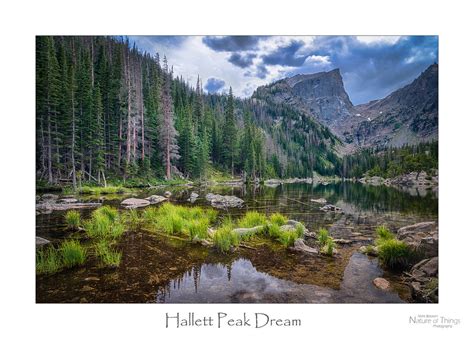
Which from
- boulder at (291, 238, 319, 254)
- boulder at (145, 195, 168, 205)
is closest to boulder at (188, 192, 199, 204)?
boulder at (145, 195, 168, 205)

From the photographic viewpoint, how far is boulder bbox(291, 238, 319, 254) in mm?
4703

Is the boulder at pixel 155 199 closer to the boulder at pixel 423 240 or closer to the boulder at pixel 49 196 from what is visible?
the boulder at pixel 49 196

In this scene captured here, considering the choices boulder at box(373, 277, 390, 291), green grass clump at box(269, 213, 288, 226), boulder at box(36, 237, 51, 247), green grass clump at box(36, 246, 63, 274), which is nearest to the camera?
boulder at box(373, 277, 390, 291)

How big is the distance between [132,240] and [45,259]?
1553mm

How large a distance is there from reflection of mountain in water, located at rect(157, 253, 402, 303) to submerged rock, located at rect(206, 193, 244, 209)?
5297 mm

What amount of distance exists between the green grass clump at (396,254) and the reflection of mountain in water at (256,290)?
58 cm

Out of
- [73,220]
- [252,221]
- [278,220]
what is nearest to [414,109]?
[278,220]

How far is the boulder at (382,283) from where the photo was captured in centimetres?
342

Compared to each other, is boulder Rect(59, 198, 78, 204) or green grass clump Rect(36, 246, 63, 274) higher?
boulder Rect(59, 198, 78, 204)

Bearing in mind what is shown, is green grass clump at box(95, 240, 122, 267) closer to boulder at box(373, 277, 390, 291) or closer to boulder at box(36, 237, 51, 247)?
boulder at box(36, 237, 51, 247)

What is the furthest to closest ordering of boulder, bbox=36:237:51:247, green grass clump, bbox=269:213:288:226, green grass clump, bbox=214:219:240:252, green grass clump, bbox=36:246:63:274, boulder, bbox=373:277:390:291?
green grass clump, bbox=269:213:288:226 < green grass clump, bbox=214:219:240:252 < boulder, bbox=36:237:51:247 < green grass clump, bbox=36:246:63:274 < boulder, bbox=373:277:390:291

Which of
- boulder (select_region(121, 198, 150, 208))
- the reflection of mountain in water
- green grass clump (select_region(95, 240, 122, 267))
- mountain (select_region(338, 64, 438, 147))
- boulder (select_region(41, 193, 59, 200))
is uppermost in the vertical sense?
mountain (select_region(338, 64, 438, 147))

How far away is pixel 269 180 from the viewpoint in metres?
11.8
